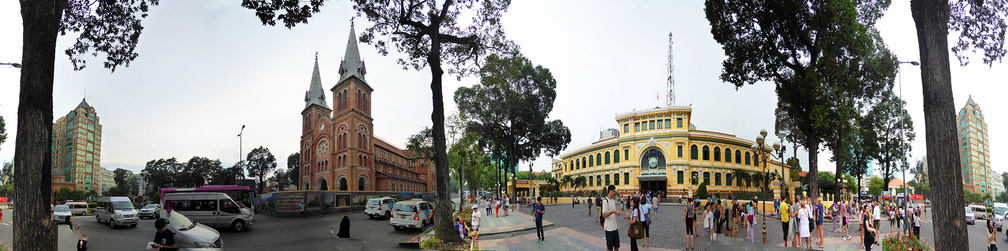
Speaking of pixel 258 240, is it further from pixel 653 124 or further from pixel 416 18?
pixel 653 124

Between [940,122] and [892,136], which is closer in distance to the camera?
[940,122]

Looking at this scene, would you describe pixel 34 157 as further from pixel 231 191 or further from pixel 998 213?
pixel 998 213

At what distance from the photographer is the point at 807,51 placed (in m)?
19.5

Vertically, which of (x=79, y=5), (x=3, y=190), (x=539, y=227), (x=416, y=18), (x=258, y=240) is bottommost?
(x=539, y=227)

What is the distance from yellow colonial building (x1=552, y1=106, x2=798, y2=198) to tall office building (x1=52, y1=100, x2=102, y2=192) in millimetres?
50451

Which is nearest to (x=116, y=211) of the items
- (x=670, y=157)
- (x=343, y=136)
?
(x=343, y=136)

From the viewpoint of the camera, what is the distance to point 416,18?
13.0 m

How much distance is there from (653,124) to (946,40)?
45.7 meters

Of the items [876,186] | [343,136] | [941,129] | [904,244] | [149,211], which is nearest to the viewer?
[149,211]

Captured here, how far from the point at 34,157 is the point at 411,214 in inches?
336

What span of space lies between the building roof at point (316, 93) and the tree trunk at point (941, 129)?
10.7 m

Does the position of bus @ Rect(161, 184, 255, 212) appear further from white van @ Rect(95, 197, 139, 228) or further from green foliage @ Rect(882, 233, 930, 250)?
green foliage @ Rect(882, 233, 930, 250)

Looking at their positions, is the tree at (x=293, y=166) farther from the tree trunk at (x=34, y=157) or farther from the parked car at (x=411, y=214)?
the parked car at (x=411, y=214)

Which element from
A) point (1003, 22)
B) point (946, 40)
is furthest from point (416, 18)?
point (1003, 22)
